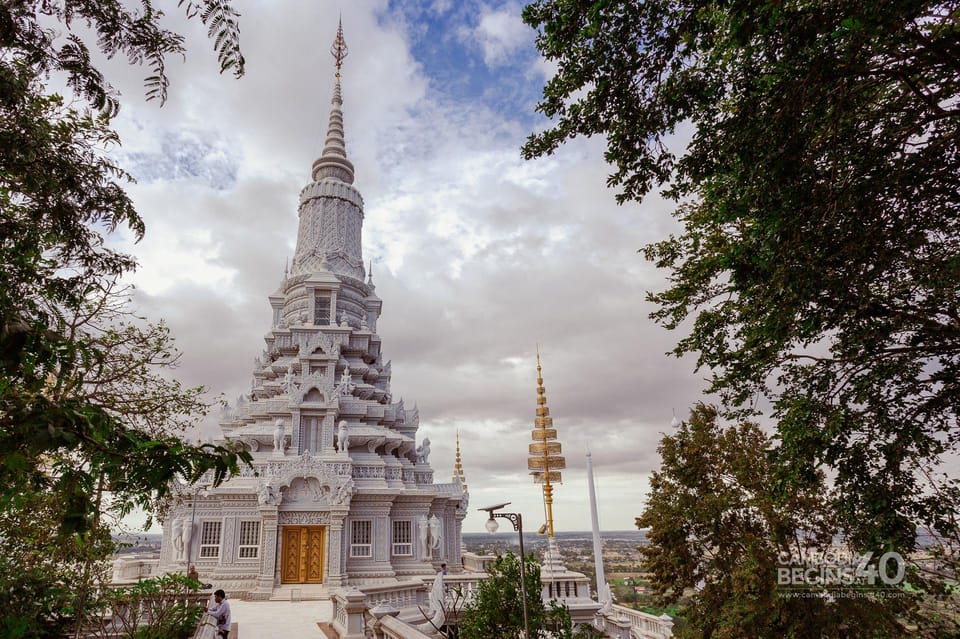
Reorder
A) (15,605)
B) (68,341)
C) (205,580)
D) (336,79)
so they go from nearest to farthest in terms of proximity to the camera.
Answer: (68,341)
(15,605)
(205,580)
(336,79)

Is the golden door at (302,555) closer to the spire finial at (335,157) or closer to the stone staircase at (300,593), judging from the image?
the stone staircase at (300,593)

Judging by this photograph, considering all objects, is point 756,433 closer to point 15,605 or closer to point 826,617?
point 826,617

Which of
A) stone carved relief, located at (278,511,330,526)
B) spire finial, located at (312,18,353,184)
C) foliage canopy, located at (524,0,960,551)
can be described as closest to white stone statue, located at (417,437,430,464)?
stone carved relief, located at (278,511,330,526)

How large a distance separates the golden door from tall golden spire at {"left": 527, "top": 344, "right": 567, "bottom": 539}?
9.69 m

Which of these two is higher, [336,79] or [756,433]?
[336,79]

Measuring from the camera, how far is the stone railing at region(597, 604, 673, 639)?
16625mm

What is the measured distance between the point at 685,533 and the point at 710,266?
659 centimetres

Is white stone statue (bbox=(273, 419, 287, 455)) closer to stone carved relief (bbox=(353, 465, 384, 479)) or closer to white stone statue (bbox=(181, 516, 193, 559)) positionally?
stone carved relief (bbox=(353, 465, 384, 479))

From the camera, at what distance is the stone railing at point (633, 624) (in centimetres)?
1662

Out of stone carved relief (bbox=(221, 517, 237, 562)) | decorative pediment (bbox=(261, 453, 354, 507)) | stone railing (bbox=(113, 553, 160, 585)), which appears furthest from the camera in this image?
stone railing (bbox=(113, 553, 160, 585))

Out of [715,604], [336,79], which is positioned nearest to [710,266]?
[715,604]

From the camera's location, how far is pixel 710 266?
8.93m

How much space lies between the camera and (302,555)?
22.9 m

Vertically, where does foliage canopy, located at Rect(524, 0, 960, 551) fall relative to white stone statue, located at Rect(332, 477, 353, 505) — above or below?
above
